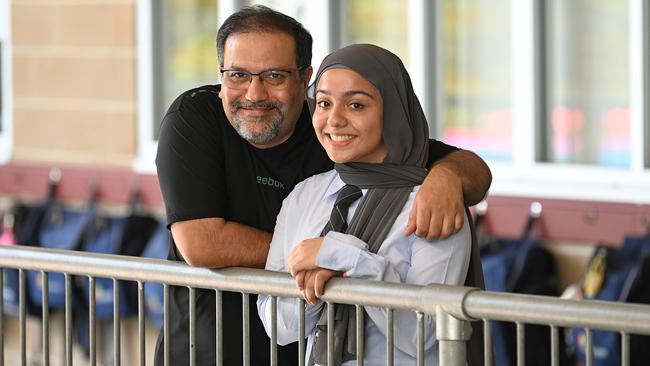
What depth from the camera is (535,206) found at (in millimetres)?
6547

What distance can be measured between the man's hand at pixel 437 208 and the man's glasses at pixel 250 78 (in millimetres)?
516

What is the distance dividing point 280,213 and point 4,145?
5.80m

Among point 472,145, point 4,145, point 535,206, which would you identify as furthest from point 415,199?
point 4,145

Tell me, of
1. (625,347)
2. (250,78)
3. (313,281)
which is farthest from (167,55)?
(625,347)

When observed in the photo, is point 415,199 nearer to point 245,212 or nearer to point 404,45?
point 245,212

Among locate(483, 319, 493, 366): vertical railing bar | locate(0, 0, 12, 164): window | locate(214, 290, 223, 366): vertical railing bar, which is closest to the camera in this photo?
locate(483, 319, 493, 366): vertical railing bar

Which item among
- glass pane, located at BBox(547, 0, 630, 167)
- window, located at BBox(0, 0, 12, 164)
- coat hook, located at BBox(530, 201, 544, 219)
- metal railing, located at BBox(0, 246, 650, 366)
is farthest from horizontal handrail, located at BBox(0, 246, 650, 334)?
window, located at BBox(0, 0, 12, 164)

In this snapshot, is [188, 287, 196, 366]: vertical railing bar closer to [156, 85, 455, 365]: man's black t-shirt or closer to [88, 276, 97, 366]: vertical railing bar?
[156, 85, 455, 365]: man's black t-shirt

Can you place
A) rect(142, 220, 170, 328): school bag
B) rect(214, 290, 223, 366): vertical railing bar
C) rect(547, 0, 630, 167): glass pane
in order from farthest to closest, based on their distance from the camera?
rect(142, 220, 170, 328): school bag < rect(547, 0, 630, 167): glass pane < rect(214, 290, 223, 366): vertical railing bar

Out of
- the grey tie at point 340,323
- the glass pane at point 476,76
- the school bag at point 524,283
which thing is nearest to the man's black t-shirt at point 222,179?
the grey tie at point 340,323

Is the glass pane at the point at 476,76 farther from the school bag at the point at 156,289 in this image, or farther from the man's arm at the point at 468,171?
the man's arm at the point at 468,171

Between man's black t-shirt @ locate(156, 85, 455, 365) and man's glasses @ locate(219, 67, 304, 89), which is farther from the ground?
man's glasses @ locate(219, 67, 304, 89)

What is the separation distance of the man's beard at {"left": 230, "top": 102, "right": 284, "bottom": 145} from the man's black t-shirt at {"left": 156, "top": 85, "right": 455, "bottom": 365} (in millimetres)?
86

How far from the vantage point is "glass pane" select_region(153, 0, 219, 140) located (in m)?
8.15
